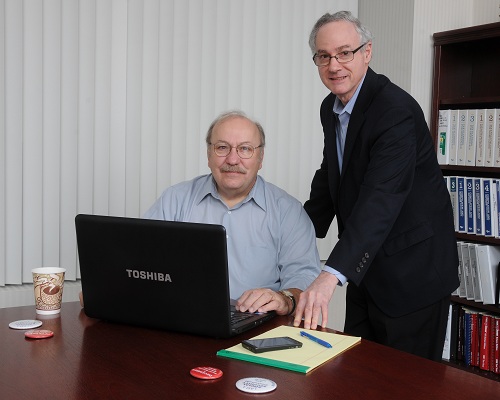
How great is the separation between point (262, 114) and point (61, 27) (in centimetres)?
106

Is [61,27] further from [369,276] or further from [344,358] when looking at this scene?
[344,358]

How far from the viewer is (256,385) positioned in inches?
46.3

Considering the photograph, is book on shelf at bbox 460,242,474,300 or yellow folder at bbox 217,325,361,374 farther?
book on shelf at bbox 460,242,474,300

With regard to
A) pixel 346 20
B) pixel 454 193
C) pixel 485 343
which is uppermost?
pixel 346 20

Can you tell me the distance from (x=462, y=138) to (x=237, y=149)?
149 centimetres

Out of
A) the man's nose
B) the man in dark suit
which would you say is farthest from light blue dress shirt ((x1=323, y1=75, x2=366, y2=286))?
the man's nose

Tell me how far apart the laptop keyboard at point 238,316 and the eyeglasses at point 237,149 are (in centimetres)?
61

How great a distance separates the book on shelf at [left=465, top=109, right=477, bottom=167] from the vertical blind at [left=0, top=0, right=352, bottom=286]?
84 centimetres

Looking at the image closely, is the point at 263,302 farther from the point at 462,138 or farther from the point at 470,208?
the point at 462,138

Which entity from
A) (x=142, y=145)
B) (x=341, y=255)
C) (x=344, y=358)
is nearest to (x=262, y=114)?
(x=142, y=145)

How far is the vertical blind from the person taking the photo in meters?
2.78

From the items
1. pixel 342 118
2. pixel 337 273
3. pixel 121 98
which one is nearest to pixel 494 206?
pixel 342 118

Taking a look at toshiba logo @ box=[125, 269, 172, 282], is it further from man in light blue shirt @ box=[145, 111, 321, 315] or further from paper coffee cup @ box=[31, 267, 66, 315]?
man in light blue shirt @ box=[145, 111, 321, 315]

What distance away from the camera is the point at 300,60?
11.3ft
